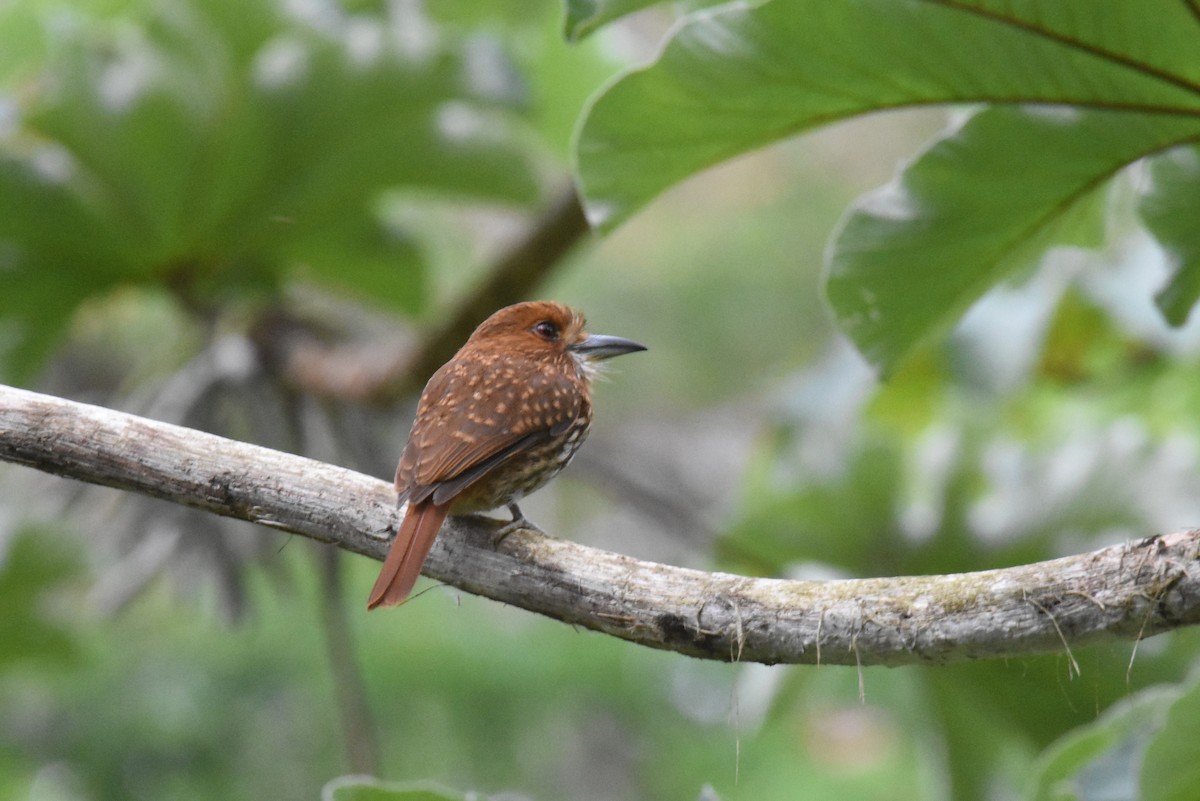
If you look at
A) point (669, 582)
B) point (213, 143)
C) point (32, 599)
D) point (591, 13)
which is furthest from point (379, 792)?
point (32, 599)

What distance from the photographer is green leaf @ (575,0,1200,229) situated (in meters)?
1.41

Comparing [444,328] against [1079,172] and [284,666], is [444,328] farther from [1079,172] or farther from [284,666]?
[284,666]

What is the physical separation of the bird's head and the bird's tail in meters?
0.51

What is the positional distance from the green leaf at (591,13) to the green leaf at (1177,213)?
69cm

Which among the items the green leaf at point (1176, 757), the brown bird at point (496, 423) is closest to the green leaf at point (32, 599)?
the brown bird at point (496, 423)

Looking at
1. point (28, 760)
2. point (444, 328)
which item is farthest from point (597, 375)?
point (28, 760)

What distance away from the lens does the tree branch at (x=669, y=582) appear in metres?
1.18

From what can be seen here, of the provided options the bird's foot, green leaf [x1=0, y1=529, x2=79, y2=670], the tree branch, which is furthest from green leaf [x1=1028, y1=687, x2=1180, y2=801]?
green leaf [x1=0, y1=529, x2=79, y2=670]

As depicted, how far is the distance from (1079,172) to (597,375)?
34.5 inches

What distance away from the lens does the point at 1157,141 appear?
150cm

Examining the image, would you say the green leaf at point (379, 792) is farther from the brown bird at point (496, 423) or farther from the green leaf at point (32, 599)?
the green leaf at point (32, 599)

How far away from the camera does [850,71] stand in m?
1.51

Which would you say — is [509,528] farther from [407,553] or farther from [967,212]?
[967,212]

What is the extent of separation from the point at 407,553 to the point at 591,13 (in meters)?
0.69
